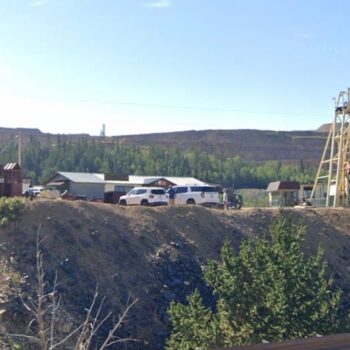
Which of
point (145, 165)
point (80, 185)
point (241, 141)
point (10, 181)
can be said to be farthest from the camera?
point (241, 141)

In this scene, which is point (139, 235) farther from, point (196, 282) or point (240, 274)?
point (240, 274)

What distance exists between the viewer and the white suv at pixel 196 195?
1993 inches

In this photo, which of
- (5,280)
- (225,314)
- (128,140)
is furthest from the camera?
(128,140)

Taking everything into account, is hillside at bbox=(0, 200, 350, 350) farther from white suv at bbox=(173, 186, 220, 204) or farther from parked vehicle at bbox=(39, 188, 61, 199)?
parked vehicle at bbox=(39, 188, 61, 199)

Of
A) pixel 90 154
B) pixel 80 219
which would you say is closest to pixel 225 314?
pixel 80 219

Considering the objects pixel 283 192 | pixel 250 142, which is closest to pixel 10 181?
pixel 283 192

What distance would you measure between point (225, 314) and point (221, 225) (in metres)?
19.2

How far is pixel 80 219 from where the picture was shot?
34.4 m

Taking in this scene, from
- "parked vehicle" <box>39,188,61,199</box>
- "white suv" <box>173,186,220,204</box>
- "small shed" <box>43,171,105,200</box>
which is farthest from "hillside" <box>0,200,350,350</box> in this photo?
"small shed" <box>43,171,105,200</box>

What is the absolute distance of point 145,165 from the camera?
12050cm

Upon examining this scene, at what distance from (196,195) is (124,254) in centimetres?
1789

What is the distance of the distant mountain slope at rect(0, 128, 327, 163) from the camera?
563ft

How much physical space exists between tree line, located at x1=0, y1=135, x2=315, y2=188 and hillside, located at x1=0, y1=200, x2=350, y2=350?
246 feet

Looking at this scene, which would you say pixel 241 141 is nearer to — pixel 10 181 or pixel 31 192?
pixel 31 192
